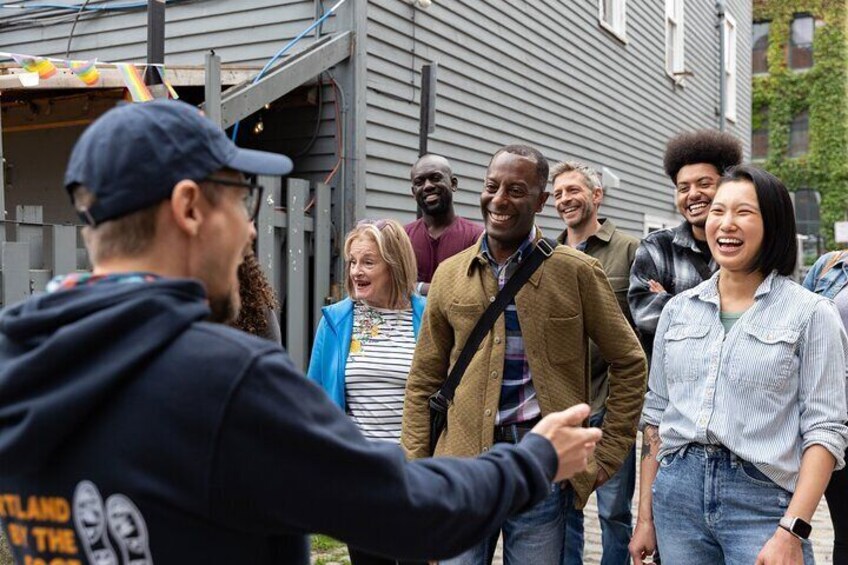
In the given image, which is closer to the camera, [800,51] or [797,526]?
[797,526]

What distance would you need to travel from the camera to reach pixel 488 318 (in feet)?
10.3

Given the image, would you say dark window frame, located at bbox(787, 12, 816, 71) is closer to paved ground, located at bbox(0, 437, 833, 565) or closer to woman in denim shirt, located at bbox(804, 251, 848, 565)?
paved ground, located at bbox(0, 437, 833, 565)

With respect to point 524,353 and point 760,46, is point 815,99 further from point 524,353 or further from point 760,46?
point 524,353

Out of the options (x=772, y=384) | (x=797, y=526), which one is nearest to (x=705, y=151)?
(x=772, y=384)

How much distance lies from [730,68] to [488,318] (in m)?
19.4

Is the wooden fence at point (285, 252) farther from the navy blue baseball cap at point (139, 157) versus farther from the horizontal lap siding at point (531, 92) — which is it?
the navy blue baseball cap at point (139, 157)

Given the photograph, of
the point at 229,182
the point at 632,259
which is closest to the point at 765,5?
the point at 632,259

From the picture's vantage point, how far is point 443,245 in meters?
5.43

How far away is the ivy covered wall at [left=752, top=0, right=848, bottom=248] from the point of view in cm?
3400

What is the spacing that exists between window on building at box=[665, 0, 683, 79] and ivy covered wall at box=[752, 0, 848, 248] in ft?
65.6

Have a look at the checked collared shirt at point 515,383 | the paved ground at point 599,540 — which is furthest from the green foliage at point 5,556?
the checked collared shirt at point 515,383

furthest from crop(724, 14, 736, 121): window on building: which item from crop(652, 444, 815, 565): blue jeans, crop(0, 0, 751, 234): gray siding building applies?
crop(652, 444, 815, 565): blue jeans

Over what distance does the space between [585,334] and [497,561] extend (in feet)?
8.77

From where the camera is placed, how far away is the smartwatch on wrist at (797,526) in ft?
8.01
